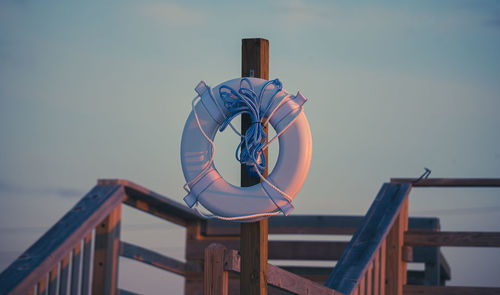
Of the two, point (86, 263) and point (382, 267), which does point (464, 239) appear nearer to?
point (382, 267)

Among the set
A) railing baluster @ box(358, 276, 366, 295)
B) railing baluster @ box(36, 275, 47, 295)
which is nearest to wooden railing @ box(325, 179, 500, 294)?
railing baluster @ box(358, 276, 366, 295)

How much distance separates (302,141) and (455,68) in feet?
15.2

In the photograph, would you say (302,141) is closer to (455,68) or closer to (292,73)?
(292,73)

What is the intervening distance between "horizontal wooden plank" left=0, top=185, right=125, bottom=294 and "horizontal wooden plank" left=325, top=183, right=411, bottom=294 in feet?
4.17

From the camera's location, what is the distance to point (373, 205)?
13.1 feet

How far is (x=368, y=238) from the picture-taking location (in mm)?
3771

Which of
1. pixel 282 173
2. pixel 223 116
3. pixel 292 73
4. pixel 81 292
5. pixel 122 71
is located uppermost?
pixel 122 71

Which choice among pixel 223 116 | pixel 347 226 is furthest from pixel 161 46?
pixel 223 116

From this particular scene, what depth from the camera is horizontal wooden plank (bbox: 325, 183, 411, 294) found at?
350cm

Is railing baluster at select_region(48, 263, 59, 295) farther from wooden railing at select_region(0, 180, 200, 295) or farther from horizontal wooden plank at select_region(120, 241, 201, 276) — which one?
horizontal wooden plank at select_region(120, 241, 201, 276)

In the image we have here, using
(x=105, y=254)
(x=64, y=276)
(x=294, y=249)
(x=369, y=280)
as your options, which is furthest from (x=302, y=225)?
(x=64, y=276)

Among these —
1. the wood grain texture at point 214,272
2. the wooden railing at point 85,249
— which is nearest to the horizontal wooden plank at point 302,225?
the wooden railing at point 85,249

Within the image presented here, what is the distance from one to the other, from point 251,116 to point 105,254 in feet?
5.77

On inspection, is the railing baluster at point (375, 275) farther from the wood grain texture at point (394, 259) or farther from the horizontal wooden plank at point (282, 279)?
the horizontal wooden plank at point (282, 279)
